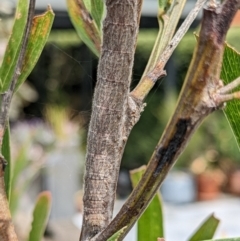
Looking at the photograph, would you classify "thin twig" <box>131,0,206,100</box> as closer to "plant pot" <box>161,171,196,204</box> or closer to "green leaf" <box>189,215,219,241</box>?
"green leaf" <box>189,215,219,241</box>

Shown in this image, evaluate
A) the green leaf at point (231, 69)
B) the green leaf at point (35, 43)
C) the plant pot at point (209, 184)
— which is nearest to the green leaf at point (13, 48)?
the green leaf at point (35, 43)

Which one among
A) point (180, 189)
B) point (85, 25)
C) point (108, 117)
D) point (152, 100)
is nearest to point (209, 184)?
point (180, 189)

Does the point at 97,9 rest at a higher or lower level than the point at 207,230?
higher

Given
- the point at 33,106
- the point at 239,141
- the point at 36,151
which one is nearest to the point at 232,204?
the point at 33,106

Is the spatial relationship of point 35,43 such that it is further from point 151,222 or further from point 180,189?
point 180,189

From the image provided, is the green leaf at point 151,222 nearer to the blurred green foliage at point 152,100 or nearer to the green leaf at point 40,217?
the green leaf at point 40,217
